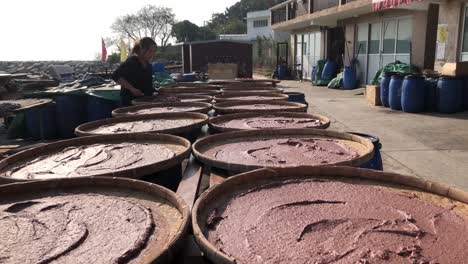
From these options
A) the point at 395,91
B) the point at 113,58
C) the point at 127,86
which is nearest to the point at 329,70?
the point at 395,91

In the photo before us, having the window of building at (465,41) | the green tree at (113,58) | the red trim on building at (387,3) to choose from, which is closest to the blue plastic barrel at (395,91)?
the window of building at (465,41)

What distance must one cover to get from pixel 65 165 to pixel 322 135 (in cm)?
171

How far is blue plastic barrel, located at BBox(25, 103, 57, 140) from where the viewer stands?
26.9 ft

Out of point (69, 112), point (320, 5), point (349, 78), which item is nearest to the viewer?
point (69, 112)

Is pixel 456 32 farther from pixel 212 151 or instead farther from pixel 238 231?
pixel 238 231

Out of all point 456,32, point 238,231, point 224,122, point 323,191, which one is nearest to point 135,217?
point 238,231

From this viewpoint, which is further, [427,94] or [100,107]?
[427,94]

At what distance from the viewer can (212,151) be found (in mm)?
2559

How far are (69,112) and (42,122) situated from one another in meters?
0.67

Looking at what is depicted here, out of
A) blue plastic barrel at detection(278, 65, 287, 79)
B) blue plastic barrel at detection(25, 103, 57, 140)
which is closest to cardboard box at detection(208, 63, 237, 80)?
blue plastic barrel at detection(25, 103, 57, 140)

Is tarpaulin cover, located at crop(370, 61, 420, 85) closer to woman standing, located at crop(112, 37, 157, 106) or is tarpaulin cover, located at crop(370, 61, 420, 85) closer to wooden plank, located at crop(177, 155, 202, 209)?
woman standing, located at crop(112, 37, 157, 106)

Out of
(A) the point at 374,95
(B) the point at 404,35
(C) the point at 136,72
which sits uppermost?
(B) the point at 404,35

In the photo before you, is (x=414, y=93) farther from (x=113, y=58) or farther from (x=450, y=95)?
(x=113, y=58)

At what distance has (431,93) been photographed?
10.1 meters
